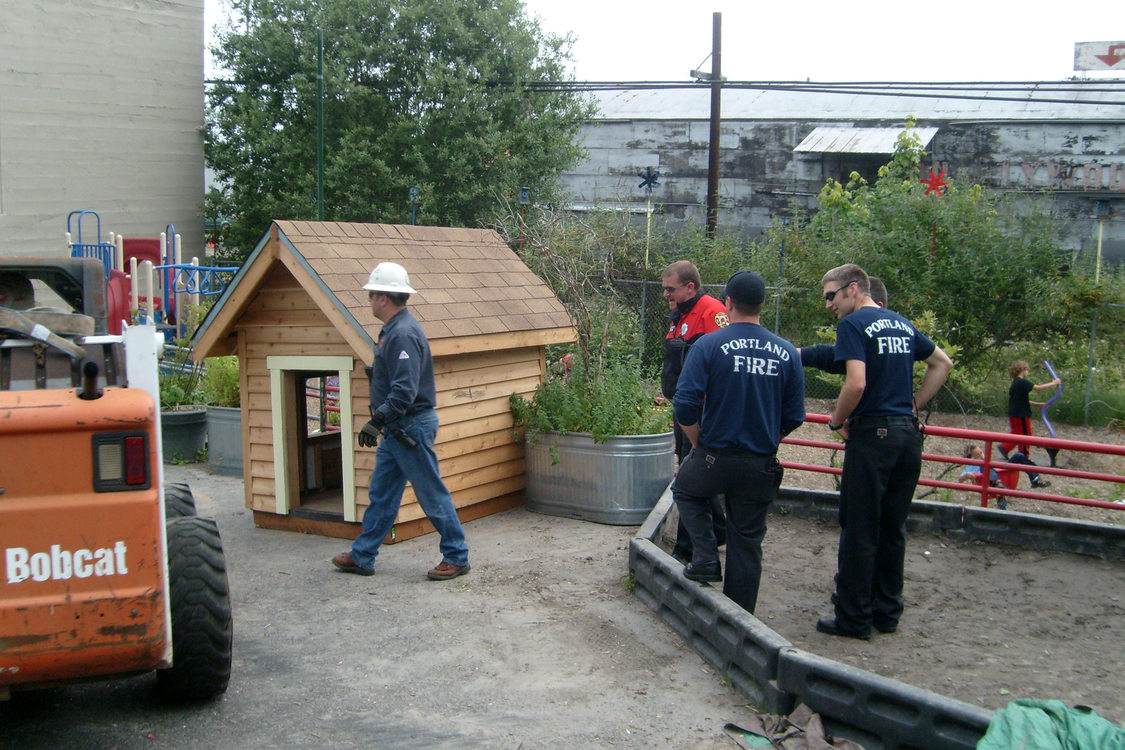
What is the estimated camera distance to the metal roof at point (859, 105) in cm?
2414

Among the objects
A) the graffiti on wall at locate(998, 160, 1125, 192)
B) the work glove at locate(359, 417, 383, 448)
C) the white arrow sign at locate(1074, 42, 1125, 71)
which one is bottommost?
the work glove at locate(359, 417, 383, 448)

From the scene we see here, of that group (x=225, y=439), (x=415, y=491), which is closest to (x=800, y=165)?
(x=225, y=439)

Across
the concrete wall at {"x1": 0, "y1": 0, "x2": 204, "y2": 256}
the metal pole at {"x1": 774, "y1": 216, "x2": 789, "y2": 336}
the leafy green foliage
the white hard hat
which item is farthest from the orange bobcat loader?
the concrete wall at {"x1": 0, "y1": 0, "x2": 204, "y2": 256}

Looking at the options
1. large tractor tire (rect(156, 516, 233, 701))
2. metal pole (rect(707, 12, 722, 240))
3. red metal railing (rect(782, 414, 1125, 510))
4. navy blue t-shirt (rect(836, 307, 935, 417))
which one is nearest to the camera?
large tractor tire (rect(156, 516, 233, 701))

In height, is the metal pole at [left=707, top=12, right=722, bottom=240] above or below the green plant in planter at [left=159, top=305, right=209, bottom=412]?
above

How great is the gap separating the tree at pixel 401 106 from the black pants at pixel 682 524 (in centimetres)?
1418

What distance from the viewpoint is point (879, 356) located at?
517 centimetres

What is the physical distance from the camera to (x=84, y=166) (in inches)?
856

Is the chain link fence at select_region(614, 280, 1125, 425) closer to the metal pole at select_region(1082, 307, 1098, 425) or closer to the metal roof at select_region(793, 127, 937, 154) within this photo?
the metal pole at select_region(1082, 307, 1098, 425)

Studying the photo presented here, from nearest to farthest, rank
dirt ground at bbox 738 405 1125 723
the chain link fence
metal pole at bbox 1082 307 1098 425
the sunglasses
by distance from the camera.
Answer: dirt ground at bbox 738 405 1125 723 < the sunglasses < metal pole at bbox 1082 307 1098 425 < the chain link fence

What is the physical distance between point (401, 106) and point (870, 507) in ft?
58.0

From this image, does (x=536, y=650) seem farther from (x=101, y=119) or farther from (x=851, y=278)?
(x=101, y=119)

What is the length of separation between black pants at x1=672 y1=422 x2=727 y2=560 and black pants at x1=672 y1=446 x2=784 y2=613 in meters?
1.03

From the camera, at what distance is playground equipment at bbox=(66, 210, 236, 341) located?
58.3 ft
